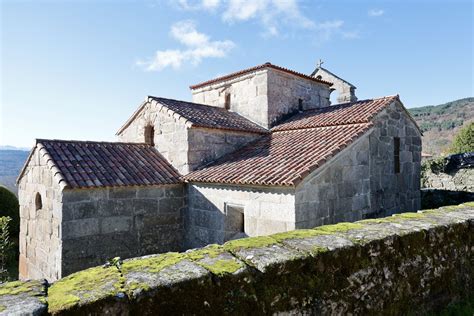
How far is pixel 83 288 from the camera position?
1.48 meters

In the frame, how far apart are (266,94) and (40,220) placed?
24.9 ft

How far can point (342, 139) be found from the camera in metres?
7.11

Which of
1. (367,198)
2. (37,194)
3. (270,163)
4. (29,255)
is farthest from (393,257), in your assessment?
(29,255)

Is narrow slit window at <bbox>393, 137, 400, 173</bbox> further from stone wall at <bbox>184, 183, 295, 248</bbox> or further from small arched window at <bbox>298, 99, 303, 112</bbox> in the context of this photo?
stone wall at <bbox>184, 183, 295, 248</bbox>

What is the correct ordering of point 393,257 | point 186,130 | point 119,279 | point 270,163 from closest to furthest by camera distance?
1. point 119,279
2. point 393,257
3. point 270,163
4. point 186,130

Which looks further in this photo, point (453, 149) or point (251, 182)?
point (453, 149)

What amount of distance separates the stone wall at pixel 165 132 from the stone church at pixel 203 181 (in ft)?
0.11

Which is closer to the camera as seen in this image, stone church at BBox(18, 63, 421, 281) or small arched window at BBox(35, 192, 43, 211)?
stone church at BBox(18, 63, 421, 281)

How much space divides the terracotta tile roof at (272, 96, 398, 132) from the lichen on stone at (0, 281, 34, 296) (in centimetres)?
767

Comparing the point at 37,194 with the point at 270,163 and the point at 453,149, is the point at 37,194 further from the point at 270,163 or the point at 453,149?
the point at 453,149

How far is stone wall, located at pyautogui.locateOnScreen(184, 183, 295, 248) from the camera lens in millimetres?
5992

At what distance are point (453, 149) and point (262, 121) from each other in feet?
82.9

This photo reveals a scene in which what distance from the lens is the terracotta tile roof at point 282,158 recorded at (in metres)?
6.24

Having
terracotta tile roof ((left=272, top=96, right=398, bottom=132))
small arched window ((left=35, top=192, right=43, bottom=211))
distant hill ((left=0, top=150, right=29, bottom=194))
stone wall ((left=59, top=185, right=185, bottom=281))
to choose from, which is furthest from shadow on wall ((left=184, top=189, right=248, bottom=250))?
distant hill ((left=0, top=150, right=29, bottom=194))
